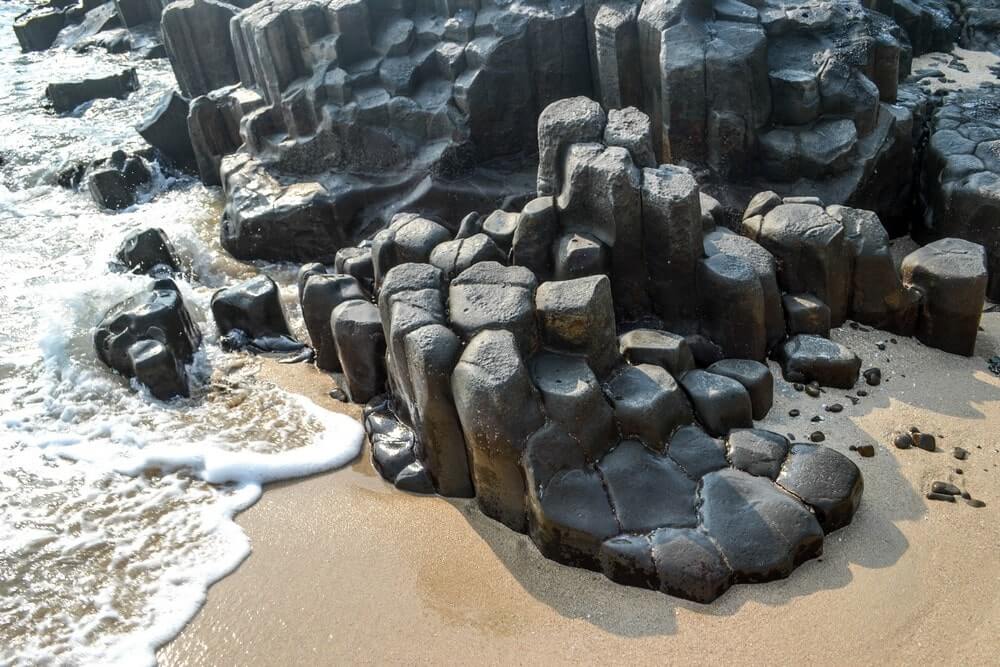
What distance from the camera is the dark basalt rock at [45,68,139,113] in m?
11.7

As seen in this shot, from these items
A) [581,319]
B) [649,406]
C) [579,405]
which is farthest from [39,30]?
[649,406]

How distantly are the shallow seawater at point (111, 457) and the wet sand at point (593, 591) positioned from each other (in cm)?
28

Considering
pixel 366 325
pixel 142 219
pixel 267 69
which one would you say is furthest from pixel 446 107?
pixel 142 219

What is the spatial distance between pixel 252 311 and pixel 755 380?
356 centimetres

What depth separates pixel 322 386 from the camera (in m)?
5.62

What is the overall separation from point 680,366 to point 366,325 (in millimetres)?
1910

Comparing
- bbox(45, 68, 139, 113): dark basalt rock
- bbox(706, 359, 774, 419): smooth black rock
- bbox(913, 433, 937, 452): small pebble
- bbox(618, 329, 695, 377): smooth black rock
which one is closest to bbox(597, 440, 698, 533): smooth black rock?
bbox(618, 329, 695, 377): smooth black rock

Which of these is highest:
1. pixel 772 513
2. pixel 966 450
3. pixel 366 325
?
pixel 366 325

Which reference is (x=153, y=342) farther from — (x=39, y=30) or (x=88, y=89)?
(x=39, y=30)

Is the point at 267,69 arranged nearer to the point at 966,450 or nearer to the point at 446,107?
the point at 446,107

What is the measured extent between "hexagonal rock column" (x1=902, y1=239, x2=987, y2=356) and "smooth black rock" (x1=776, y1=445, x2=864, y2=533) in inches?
61.6

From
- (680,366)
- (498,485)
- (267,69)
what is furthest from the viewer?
(267,69)

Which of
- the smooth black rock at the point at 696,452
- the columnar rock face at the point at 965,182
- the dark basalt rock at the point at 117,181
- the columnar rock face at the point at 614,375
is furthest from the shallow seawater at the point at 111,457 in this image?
the columnar rock face at the point at 965,182

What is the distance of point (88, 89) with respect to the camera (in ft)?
39.0
